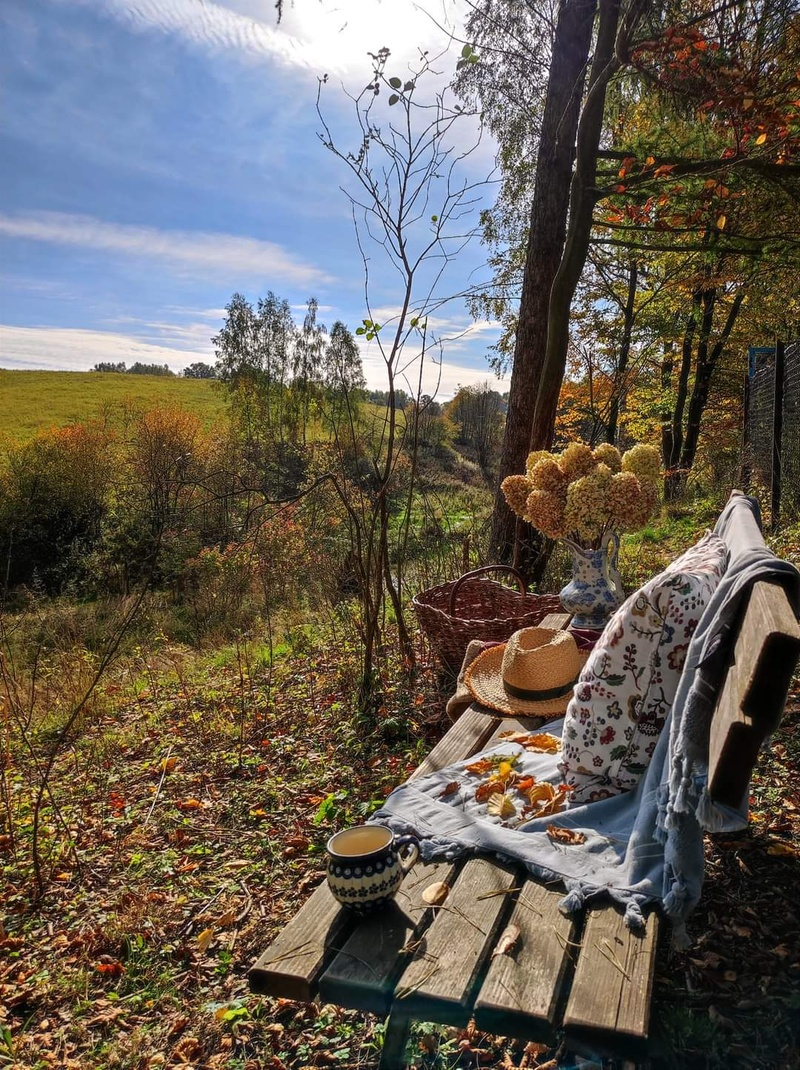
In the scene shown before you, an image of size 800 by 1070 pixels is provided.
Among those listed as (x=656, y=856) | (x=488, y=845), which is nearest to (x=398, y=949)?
(x=488, y=845)

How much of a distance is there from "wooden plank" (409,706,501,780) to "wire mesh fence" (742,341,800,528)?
549cm

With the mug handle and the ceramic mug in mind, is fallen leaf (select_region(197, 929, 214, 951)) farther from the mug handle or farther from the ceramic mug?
the ceramic mug

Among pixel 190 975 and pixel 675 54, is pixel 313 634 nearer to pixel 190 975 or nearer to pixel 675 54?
pixel 190 975

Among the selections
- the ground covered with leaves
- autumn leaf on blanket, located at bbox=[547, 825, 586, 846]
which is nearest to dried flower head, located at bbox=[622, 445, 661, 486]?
the ground covered with leaves

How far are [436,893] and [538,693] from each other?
1.20m

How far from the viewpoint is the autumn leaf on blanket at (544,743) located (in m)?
2.39

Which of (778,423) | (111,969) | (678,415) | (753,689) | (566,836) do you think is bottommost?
(111,969)

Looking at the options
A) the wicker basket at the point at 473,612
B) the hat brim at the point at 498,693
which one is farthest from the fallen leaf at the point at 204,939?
the wicker basket at the point at 473,612

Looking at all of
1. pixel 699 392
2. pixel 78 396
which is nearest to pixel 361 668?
pixel 699 392

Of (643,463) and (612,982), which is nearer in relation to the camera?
(612,982)

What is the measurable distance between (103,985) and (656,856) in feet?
6.55

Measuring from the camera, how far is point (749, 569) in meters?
1.35

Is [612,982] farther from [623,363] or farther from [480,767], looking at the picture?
[623,363]

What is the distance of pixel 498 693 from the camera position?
9.62ft
